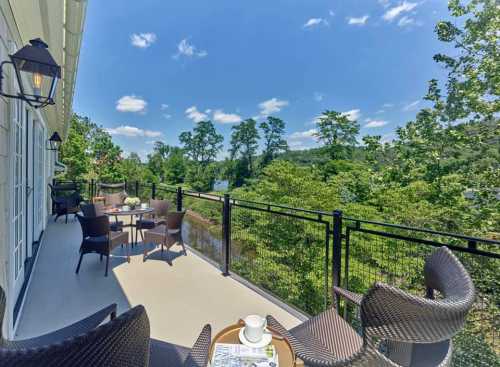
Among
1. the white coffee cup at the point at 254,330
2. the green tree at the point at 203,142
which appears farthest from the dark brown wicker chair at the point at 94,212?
the green tree at the point at 203,142

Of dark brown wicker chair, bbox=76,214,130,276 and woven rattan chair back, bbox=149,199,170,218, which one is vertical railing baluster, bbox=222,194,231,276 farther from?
woven rattan chair back, bbox=149,199,170,218

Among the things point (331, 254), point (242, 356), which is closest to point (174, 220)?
point (331, 254)

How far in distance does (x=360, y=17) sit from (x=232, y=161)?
23.2m

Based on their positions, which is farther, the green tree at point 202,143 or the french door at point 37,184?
the green tree at point 202,143

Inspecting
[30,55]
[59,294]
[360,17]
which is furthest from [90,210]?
[360,17]

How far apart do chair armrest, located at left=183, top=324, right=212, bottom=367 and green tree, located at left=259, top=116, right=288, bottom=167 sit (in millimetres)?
31494

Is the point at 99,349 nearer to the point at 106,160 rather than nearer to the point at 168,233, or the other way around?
the point at 168,233

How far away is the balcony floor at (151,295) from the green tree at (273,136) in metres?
29.3

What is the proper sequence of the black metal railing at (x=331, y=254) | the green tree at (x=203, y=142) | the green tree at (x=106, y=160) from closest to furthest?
the black metal railing at (x=331, y=254) → the green tree at (x=106, y=160) → the green tree at (x=203, y=142)

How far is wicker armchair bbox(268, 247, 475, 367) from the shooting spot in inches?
35.4

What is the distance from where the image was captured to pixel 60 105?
5.82 meters

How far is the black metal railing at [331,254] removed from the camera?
2260mm

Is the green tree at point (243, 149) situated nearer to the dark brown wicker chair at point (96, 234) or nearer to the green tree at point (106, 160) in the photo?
the green tree at point (106, 160)

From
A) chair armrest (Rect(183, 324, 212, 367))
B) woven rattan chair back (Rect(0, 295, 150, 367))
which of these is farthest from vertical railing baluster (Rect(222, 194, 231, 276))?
woven rattan chair back (Rect(0, 295, 150, 367))
